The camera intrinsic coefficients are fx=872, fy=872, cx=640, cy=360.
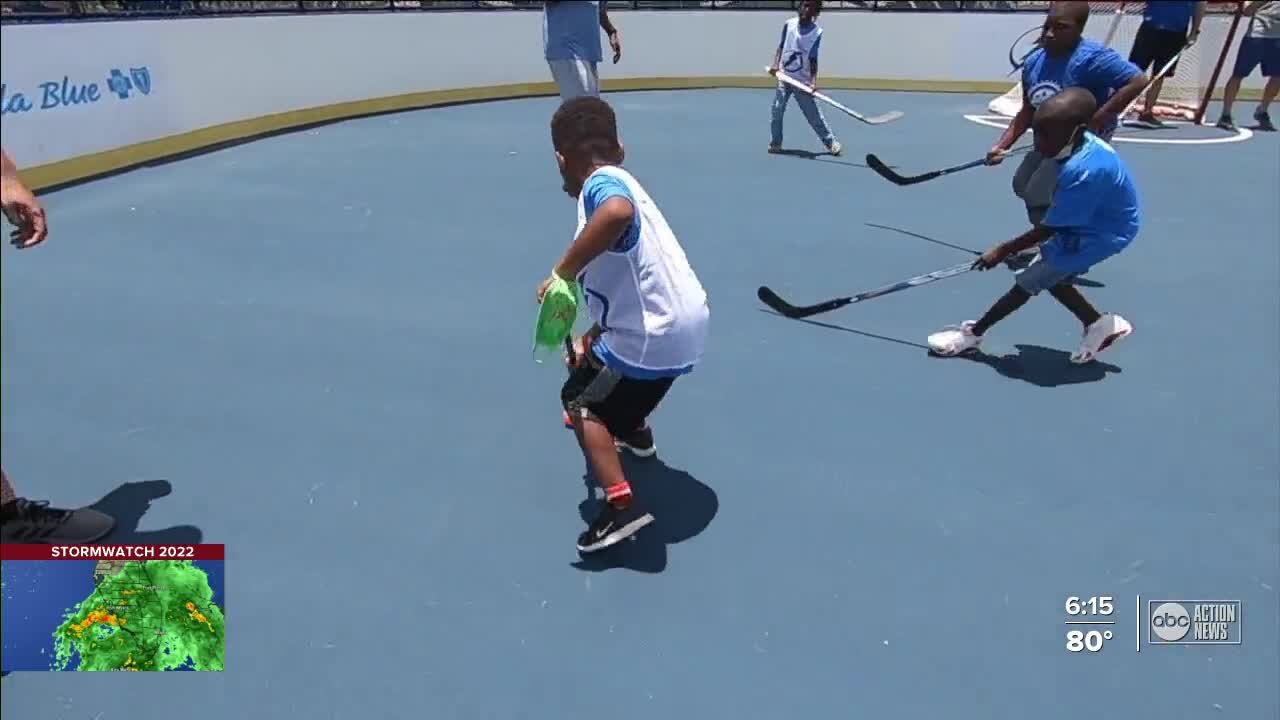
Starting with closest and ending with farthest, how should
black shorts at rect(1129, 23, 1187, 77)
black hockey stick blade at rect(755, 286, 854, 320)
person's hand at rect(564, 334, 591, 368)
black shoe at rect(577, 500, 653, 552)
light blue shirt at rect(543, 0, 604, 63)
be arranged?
black shoe at rect(577, 500, 653, 552) → person's hand at rect(564, 334, 591, 368) → black hockey stick blade at rect(755, 286, 854, 320) → light blue shirt at rect(543, 0, 604, 63) → black shorts at rect(1129, 23, 1187, 77)

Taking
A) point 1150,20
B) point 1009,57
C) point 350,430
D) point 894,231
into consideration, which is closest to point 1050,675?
point 350,430

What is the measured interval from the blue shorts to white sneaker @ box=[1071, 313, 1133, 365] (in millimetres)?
9150

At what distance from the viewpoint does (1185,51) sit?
1144 centimetres

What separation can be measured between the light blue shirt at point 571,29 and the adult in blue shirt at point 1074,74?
387 cm

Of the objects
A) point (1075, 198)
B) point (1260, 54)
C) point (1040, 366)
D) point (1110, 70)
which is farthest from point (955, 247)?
point (1260, 54)

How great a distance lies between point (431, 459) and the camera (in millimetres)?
3277

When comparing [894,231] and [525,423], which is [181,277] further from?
[894,231]

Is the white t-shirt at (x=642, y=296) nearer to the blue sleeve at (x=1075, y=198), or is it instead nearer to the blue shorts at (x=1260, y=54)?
the blue sleeve at (x=1075, y=198)

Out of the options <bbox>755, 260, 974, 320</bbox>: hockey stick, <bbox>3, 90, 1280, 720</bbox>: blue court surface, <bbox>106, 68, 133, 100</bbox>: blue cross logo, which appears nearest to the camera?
<bbox>3, 90, 1280, 720</bbox>: blue court surface

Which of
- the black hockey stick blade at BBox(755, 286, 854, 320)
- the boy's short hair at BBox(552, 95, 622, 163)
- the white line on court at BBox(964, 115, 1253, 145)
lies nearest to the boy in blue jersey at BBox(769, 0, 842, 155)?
the white line on court at BBox(964, 115, 1253, 145)

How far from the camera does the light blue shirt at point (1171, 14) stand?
9094mm

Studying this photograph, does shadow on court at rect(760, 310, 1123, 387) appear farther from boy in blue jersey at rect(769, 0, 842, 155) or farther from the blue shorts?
the blue shorts

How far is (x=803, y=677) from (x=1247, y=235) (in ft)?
19.0

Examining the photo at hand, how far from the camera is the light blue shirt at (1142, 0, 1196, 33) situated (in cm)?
909
